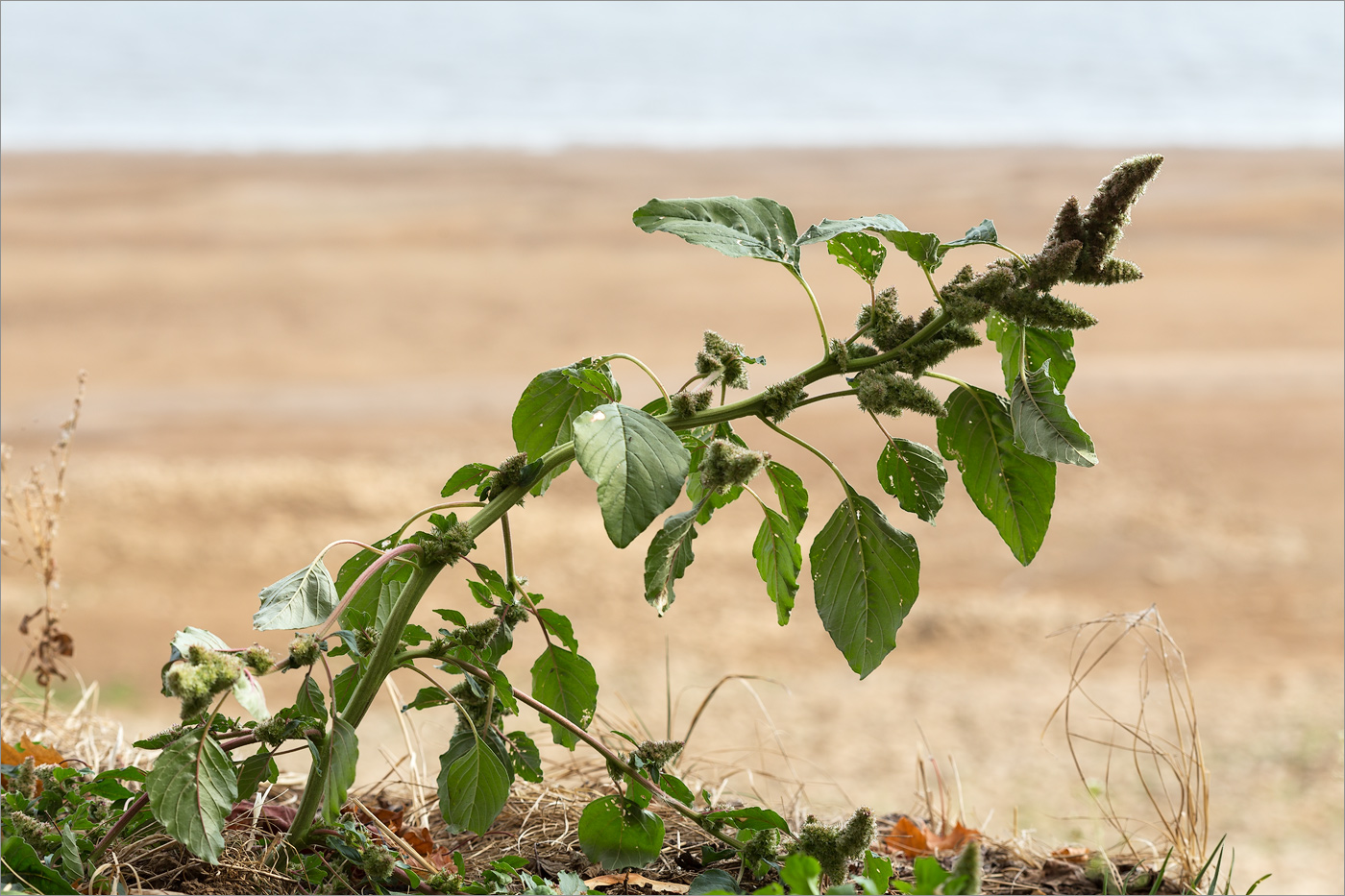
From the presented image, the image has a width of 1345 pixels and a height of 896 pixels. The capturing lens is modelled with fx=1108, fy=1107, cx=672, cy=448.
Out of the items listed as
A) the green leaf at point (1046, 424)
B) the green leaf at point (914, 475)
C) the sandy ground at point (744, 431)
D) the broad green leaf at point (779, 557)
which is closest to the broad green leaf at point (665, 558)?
the broad green leaf at point (779, 557)

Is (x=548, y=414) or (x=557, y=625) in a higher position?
(x=548, y=414)

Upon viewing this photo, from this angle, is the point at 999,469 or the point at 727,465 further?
the point at 999,469

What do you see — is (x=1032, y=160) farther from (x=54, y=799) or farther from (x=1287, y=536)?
(x=54, y=799)

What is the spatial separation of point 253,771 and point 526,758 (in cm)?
25

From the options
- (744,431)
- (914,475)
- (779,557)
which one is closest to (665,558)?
(779,557)

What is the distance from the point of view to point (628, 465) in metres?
0.83

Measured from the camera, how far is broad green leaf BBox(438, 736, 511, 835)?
1010 millimetres

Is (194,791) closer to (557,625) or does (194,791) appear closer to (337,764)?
(337,764)

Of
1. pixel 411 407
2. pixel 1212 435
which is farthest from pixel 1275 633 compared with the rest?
pixel 411 407

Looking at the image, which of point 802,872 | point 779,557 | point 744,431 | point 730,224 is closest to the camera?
point 802,872

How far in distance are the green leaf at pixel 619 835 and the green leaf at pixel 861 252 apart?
560 millimetres

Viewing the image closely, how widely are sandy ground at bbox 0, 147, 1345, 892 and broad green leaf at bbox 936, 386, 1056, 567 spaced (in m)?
0.56

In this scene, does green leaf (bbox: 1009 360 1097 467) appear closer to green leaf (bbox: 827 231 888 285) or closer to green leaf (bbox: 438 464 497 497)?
green leaf (bbox: 827 231 888 285)

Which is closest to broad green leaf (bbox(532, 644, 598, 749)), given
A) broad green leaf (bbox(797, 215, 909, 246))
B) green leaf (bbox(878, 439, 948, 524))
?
green leaf (bbox(878, 439, 948, 524))
